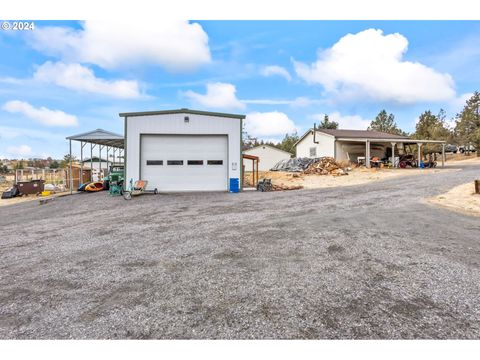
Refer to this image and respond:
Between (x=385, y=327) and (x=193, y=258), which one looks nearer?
(x=385, y=327)

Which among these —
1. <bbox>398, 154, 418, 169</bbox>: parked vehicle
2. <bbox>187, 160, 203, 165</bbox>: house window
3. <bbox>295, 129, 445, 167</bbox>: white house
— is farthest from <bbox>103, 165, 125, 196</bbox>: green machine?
<bbox>398, 154, 418, 169</bbox>: parked vehicle

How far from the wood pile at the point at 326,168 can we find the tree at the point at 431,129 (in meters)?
21.8

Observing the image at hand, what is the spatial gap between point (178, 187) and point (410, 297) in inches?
479

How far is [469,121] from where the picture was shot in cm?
3891

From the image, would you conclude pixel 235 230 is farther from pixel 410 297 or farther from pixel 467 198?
pixel 467 198

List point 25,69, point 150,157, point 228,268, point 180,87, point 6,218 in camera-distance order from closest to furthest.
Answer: point 228,268 < point 6,218 < point 25,69 < point 150,157 < point 180,87

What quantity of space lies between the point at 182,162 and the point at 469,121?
46791mm

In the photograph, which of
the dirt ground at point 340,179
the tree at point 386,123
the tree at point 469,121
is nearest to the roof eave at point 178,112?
the dirt ground at point 340,179

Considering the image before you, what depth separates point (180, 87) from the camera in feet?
59.4

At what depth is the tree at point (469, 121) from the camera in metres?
38.8

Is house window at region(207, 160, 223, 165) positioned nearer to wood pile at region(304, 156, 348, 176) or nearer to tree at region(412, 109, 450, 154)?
wood pile at region(304, 156, 348, 176)

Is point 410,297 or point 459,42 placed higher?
point 459,42

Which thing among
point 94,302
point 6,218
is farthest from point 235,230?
point 6,218

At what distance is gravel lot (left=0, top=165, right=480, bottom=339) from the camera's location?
232cm
